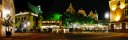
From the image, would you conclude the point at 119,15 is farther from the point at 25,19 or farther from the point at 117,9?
the point at 25,19

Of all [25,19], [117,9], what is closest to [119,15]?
[117,9]

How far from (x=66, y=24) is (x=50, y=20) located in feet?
42.4

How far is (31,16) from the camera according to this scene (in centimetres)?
8650

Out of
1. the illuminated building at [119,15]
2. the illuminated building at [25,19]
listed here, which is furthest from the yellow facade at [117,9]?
the illuminated building at [25,19]

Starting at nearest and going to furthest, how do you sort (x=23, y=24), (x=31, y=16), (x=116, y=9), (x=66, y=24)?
(x=116, y=9) → (x=23, y=24) → (x=31, y=16) → (x=66, y=24)

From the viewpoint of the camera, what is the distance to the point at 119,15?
6694cm

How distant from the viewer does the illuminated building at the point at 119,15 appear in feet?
209

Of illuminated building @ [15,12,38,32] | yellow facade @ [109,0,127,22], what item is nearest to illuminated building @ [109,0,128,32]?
yellow facade @ [109,0,127,22]

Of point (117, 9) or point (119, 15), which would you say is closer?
point (119, 15)

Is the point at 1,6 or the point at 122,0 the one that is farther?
the point at 122,0

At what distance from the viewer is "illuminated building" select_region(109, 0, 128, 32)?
63.8 metres

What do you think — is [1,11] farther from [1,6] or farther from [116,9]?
[116,9]

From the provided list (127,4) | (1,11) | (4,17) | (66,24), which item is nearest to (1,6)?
(1,11)

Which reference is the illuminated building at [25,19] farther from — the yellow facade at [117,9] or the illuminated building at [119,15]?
the illuminated building at [119,15]
